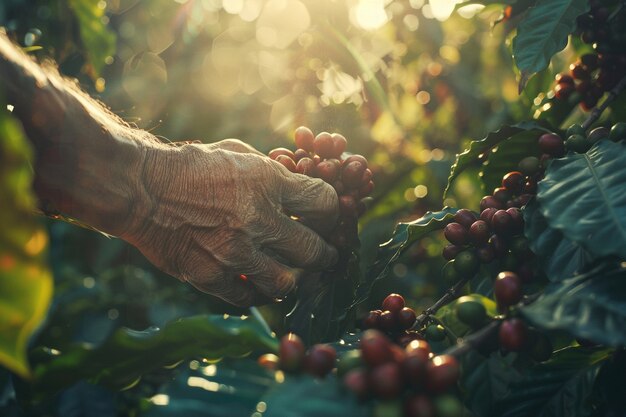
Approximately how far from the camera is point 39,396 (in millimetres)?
1119

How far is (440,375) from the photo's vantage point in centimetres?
90

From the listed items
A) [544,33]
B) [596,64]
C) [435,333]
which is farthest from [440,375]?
[596,64]

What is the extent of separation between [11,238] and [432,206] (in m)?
3.24

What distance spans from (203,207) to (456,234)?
79cm

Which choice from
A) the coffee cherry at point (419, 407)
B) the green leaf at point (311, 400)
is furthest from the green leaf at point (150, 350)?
the coffee cherry at point (419, 407)

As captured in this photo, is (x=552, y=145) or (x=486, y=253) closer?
(x=486, y=253)

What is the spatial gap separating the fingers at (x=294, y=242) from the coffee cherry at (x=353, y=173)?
8.3 inches

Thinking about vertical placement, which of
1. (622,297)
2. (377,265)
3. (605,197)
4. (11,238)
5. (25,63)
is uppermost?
(25,63)

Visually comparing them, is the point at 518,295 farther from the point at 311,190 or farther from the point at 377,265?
the point at 311,190

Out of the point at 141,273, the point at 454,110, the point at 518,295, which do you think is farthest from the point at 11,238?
the point at 454,110

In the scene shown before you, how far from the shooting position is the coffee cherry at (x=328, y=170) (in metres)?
1.94

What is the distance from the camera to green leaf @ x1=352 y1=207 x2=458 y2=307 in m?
1.57

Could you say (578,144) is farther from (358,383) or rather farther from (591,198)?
(358,383)

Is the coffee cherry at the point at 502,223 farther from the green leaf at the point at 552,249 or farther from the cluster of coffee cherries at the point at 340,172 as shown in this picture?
the cluster of coffee cherries at the point at 340,172
